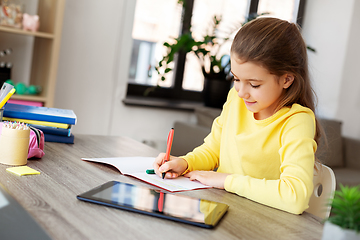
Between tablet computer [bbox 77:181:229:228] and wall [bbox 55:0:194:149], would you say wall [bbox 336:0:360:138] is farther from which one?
tablet computer [bbox 77:181:229:228]

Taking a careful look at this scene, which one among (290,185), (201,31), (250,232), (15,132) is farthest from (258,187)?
(201,31)

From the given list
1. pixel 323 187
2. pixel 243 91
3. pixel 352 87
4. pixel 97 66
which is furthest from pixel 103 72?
pixel 352 87

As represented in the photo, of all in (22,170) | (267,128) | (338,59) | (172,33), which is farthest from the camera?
(338,59)

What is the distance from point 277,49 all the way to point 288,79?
10cm

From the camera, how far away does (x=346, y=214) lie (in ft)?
1.75

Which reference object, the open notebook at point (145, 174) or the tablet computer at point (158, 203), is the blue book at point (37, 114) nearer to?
the open notebook at point (145, 174)

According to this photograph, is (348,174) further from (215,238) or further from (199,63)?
(215,238)

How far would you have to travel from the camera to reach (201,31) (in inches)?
122

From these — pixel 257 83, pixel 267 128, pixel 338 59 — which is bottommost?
pixel 267 128

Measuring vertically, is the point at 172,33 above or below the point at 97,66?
above

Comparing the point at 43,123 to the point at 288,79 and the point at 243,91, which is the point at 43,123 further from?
the point at 288,79

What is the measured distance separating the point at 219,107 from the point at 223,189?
2043 mm

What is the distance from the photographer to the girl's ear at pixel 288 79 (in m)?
1.07

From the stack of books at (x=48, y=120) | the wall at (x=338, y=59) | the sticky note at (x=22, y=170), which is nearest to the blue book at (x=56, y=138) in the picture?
the stack of books at (x=48, y=120)
